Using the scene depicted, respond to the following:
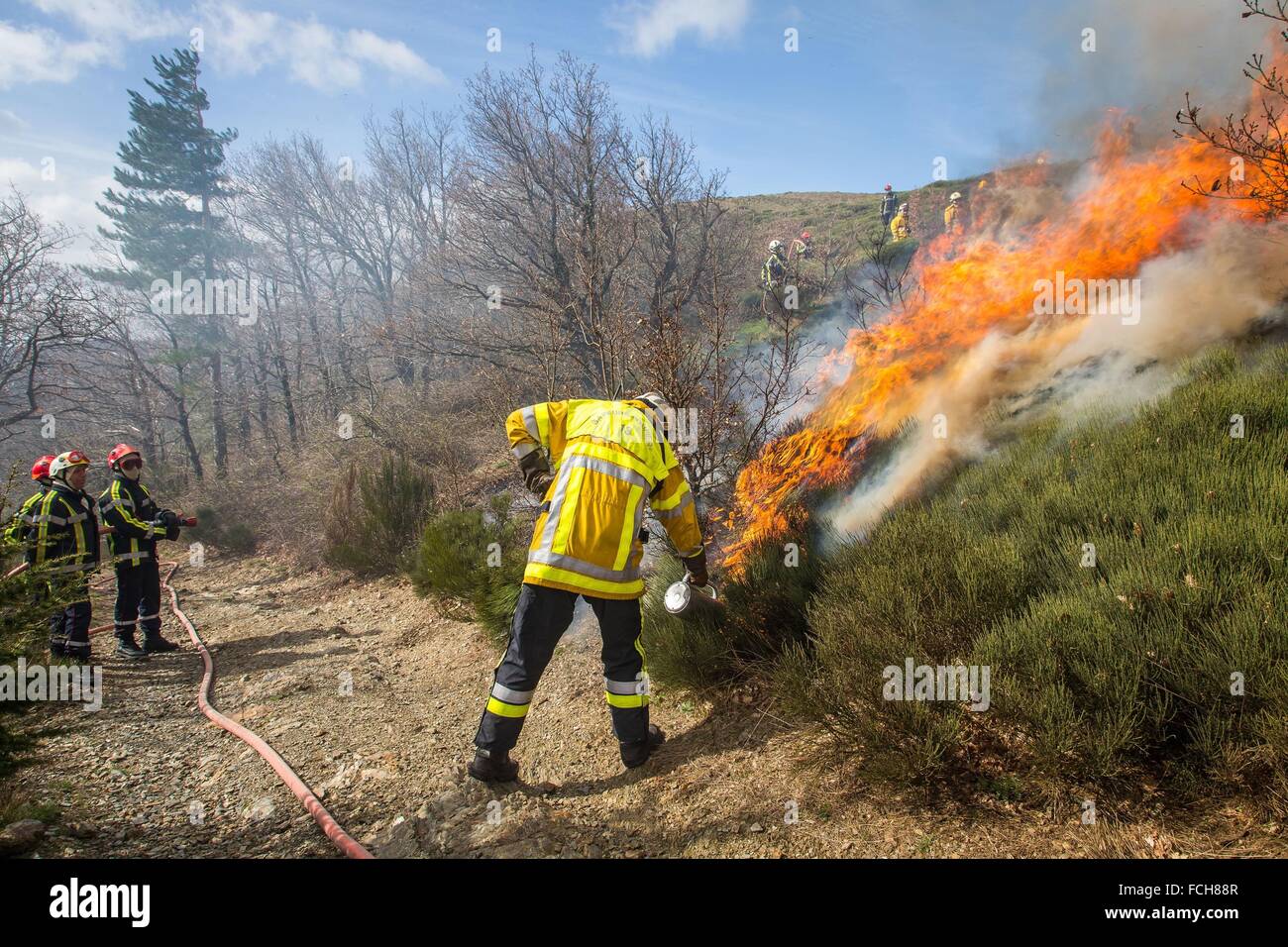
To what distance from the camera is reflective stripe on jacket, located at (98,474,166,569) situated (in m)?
6.66

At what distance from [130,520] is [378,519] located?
3.65 metres

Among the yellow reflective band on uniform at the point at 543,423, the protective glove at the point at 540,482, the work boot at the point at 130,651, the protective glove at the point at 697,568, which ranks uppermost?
the yellow reflective band on uniform at the point at 543,423

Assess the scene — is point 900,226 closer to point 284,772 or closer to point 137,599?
point 137,599

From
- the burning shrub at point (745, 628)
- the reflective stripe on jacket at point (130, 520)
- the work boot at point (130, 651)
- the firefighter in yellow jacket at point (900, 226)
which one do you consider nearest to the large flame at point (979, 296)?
the burning shrub at point (745, 628)

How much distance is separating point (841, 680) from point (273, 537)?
14.4 meters

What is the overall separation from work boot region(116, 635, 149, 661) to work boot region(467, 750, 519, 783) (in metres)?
5.31

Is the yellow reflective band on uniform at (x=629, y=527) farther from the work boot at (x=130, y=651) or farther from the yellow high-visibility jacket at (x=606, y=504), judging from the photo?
the work boot at (x=130, y=651)

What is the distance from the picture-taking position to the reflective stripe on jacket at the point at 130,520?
21.8ft

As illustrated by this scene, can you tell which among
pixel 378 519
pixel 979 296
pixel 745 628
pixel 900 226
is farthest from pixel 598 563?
pixel 900 226

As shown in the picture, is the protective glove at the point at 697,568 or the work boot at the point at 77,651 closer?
the protective glove at the point at 697,568

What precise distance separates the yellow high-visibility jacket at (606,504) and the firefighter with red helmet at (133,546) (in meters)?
5.59

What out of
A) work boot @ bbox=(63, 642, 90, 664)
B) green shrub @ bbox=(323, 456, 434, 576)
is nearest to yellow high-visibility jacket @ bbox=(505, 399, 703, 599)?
work boot @ bbox=(63, 642, 90, 664)

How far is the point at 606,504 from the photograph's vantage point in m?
3.57

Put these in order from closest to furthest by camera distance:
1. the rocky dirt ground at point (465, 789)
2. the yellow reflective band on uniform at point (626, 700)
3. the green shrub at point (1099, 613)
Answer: the green shrub at point (1099, 613) < the rocky dirt ground at point (465, 789) < the yellow reflective band on uniform at point (626, 700)
